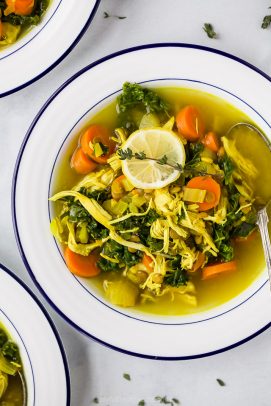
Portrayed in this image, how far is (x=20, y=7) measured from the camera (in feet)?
9.27

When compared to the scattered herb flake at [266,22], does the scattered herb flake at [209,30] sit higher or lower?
lower

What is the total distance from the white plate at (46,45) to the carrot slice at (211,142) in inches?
28.8

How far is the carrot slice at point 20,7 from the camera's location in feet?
9.23

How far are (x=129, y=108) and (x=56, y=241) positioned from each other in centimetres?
70

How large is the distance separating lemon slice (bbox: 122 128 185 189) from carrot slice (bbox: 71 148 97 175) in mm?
214

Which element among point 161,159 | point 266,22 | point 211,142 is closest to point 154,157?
point 161,159

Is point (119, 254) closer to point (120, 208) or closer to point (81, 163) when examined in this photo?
point (120, 208)

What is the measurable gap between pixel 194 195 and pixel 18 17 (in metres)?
1.22

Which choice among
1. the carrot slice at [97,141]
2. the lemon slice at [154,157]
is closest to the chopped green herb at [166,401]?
the lemon slice at [154,157]

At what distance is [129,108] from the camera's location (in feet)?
8.96

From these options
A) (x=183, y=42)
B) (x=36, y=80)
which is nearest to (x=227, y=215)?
(x=183, y=42)

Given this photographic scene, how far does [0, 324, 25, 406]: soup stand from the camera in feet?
9.19

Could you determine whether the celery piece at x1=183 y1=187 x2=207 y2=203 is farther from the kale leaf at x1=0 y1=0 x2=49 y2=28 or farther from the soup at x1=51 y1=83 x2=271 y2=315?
the kale leaf at x1=0 y1=0 x2=49 y2=28

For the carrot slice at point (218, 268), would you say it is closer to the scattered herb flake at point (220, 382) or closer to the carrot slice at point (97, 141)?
the scattered herb flake at point (220, 382)
